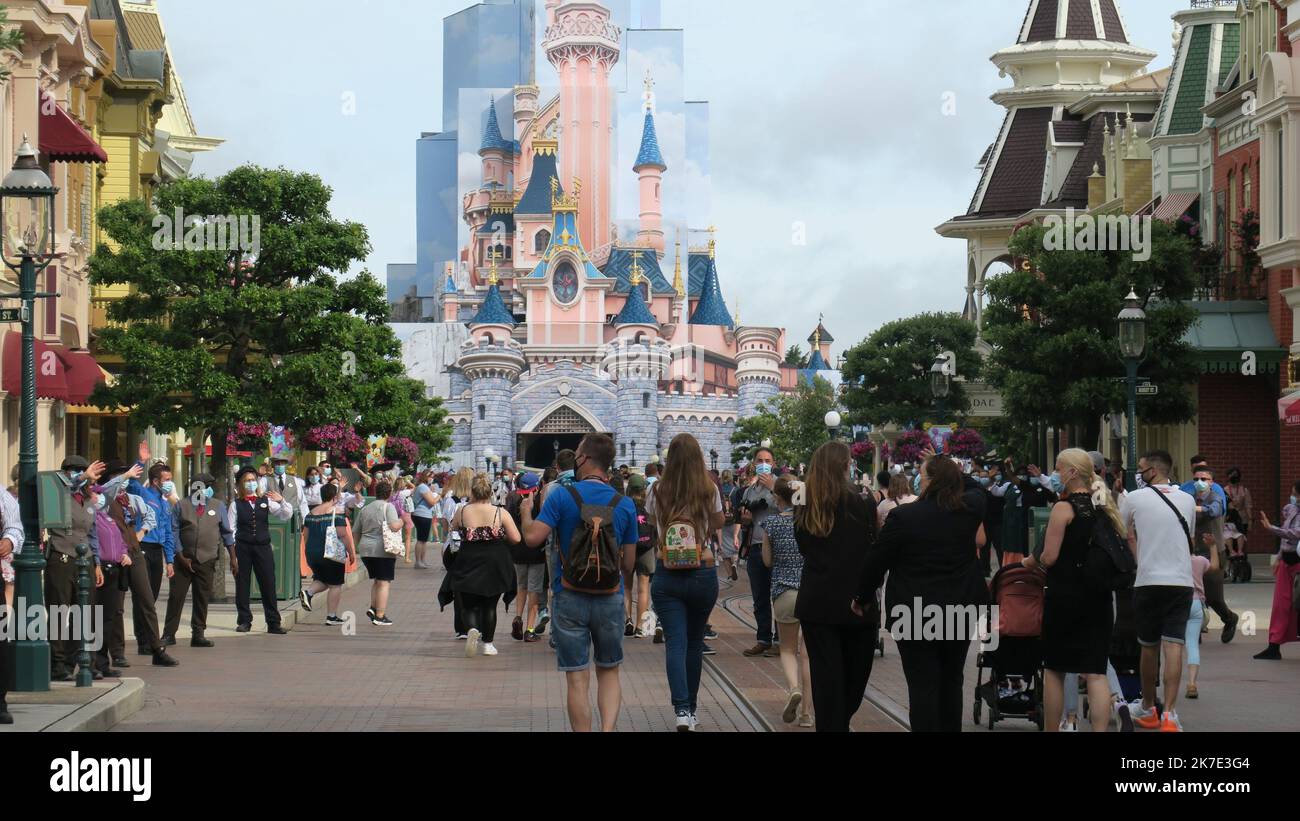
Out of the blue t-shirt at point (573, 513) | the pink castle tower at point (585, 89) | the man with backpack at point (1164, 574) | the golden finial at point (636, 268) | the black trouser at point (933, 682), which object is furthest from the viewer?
the golden finial at point (636, 268)

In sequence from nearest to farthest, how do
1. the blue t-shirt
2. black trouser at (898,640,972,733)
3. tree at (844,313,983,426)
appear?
black trouser at (898,640,972,733), the blue t-shirt, tree at (844,313,983,426)

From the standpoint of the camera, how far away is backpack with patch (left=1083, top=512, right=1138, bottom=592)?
966 cm

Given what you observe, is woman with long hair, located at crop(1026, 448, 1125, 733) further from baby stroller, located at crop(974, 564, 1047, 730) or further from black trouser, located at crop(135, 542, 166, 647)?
black trouser, located at crop(135, 542, 166, 647)

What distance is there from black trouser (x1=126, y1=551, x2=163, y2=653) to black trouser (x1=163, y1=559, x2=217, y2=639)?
697 millimetres

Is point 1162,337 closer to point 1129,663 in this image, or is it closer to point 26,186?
point 1129,663

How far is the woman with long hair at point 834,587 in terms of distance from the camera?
9469 mm

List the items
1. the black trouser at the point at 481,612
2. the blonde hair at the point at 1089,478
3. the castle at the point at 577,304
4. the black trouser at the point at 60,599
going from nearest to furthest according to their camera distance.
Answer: the blonde hair at the point at 1089,478
the black trouser at the point at 60,599
the black trouser at the point at 481,612
the castle at the point at 577,304

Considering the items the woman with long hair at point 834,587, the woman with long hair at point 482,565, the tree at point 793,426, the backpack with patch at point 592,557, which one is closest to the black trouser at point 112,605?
the woman with long hair at point 482,565

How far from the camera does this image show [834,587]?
376 inches

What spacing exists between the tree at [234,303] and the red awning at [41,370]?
0.84 meters

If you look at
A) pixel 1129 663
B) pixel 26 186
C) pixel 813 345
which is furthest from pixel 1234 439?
pixel 813 345

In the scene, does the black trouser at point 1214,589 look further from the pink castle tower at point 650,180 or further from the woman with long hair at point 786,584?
the pink castle tower at point 650,180

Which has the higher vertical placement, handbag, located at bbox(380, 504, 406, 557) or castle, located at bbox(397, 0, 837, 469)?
castle, located at bbox(397, 0, 837, 469)

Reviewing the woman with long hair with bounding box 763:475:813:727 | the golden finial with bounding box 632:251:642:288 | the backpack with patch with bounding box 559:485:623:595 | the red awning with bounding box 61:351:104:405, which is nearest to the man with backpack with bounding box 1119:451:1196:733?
the woman with long hair with bounding box 763:475:813:727
